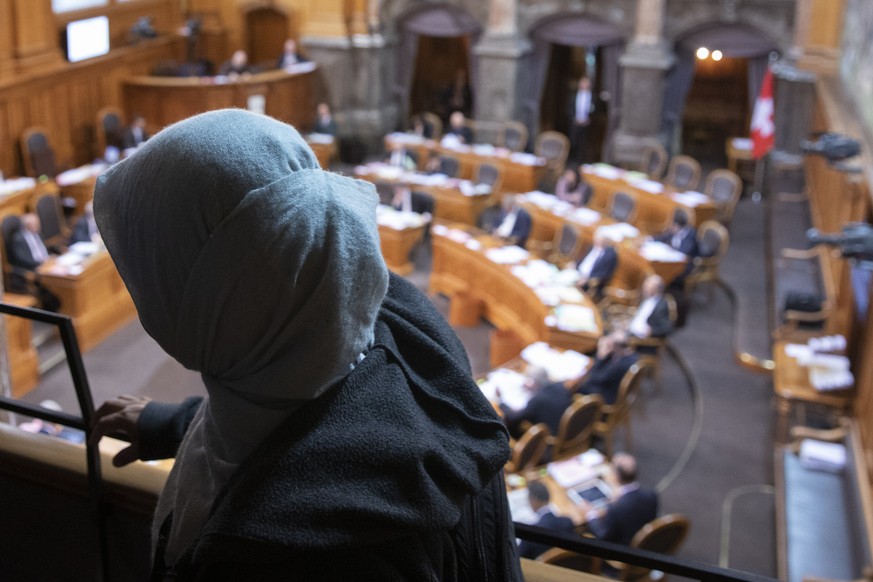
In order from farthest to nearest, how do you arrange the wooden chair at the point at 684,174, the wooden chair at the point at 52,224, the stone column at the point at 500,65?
the stone column at the point at 500,65 → the wooden chair at the point at 684,174 → the wooden chair at the point at 52,224

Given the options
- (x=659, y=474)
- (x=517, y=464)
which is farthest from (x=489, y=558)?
(x=659, y=474)

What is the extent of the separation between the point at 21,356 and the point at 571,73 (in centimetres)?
1318

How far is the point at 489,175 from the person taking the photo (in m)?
14.7

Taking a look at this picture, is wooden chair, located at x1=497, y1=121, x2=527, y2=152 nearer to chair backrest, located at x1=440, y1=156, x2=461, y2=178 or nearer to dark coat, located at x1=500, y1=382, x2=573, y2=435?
chair backrest, located at x1=440, y1=156, x2=461, y2=178

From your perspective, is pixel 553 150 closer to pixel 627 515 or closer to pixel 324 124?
pixel 324 124

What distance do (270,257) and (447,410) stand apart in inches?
11.5

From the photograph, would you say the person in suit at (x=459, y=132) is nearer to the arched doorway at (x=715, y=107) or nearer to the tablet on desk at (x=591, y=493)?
the arched doorway at (x=715, y=107)

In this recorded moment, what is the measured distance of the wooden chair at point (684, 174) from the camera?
13.9 m

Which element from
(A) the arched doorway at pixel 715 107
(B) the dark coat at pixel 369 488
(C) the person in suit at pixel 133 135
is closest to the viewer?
(B) the dark coat at pixel 369 488

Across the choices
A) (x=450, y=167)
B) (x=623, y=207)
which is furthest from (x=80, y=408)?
(x=450, y=167)

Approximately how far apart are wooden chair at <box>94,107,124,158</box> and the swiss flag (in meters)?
9.38

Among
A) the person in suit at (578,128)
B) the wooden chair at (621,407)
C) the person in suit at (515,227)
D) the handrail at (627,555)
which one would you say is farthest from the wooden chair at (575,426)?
the person in suit at (578,128)

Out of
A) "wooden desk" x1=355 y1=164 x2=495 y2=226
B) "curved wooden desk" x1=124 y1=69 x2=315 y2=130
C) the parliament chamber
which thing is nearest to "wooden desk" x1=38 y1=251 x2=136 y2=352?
the parliament chamber

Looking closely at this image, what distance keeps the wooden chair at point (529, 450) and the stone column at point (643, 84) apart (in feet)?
33.3
